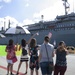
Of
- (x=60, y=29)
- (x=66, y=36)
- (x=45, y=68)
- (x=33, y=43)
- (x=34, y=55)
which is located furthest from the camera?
(x=60, y=29)

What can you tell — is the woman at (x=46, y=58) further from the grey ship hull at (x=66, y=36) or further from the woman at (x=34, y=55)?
the grey ship hull at (x=66, y=36)

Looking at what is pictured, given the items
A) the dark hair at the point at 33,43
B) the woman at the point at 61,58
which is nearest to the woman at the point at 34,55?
the dark hair at the point at 33,43

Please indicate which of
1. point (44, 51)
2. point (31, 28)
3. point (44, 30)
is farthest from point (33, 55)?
point (31, 28)

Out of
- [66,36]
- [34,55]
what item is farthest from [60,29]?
[34,55]

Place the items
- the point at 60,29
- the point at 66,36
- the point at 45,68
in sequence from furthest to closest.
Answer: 1. the point at 60,29
2. the point at 66,36
3. the point at 45,68

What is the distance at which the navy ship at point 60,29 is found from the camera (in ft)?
223

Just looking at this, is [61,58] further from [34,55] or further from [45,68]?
[34,55]

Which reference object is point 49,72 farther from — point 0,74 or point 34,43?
point 0,74

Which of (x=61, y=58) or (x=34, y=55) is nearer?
(x=61, y=58)

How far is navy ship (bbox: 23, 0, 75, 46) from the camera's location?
67.9m

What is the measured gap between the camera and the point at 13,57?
11.1 metres

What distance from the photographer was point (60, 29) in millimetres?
72062

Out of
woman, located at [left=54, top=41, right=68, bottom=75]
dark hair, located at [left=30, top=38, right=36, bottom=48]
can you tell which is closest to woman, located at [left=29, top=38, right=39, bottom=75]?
dark hair, located at [left=30, top=38, right=36, bottom=48]

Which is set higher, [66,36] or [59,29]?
[59,29]
